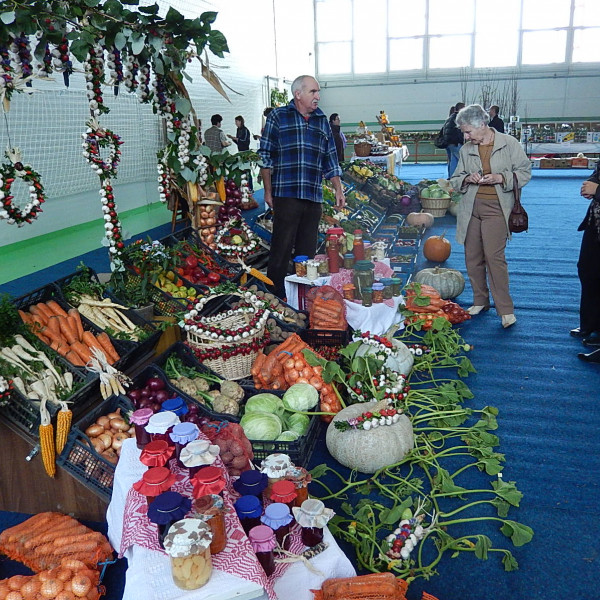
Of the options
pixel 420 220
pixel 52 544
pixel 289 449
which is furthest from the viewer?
pixel 420 220

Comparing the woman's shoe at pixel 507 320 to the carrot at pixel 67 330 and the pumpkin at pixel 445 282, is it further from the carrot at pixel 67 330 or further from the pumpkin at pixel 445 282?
the carrot at pixel 67 330

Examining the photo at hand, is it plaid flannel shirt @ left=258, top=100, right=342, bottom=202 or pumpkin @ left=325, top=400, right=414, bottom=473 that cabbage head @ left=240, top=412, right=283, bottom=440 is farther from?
plaid flannel shirt @ left=258, top=100, right=342, bottom=202

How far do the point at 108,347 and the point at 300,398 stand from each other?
1145 mm

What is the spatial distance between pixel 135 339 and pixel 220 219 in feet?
9.76

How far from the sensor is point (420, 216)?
8508 millimetres

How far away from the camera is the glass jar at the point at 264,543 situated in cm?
163

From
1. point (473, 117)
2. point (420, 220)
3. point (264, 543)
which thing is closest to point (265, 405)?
point (264, 543)

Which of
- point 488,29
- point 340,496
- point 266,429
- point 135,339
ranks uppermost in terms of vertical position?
point 488,29

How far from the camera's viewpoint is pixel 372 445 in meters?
2.76

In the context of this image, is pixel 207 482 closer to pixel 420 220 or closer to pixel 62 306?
pixel 62 306

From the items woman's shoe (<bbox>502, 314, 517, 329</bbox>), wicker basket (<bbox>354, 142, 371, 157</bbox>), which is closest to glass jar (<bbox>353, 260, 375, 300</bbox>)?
woman's shoe (<bbox>502, 314, 517, 329</bbox>)

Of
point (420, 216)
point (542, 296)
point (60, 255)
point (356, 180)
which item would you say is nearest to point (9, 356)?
point (542, 296)

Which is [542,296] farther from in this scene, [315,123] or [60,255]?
[60,255]

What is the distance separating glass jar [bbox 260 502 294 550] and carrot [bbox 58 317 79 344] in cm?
198
